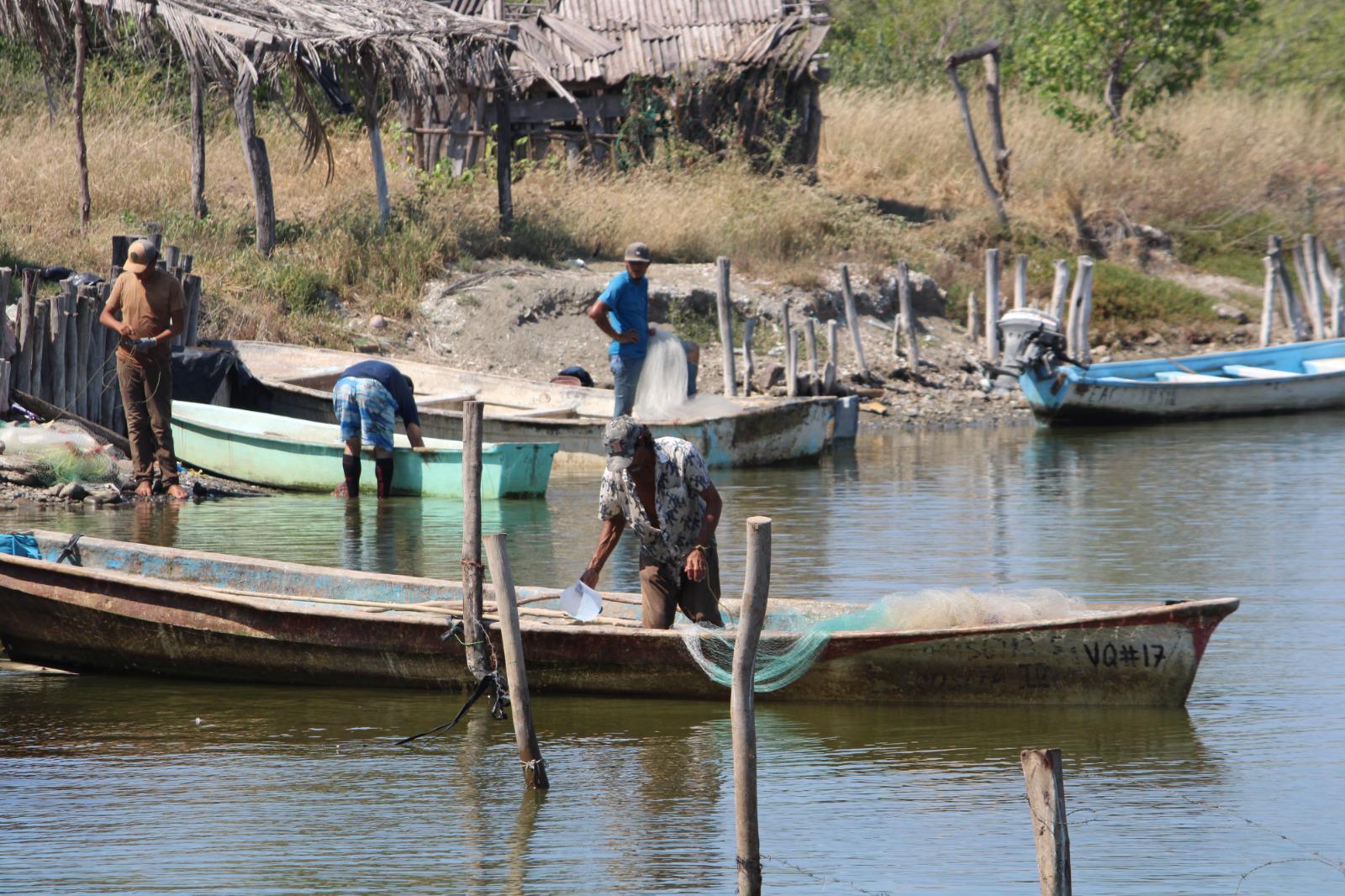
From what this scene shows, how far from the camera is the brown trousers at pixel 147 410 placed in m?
12.8

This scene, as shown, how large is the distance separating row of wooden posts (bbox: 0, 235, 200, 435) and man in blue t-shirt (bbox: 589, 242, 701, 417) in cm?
382

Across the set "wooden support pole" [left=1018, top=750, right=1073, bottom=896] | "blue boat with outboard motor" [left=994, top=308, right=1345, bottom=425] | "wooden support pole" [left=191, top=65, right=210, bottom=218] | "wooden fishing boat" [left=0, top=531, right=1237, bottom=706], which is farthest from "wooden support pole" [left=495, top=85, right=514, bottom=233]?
"wooden support pole" [left=1018, top=750, right=1073, bottom=896]

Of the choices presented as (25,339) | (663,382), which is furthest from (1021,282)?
(25,339)

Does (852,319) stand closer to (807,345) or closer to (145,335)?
(807,345)

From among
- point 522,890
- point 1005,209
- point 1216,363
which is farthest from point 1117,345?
point 522,890

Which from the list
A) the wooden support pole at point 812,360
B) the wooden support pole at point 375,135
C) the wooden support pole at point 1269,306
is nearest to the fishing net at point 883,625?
the wooden support pole at point 812,360

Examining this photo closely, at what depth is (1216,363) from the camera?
21875 millimetres

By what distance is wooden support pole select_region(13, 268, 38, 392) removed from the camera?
14.3 metres

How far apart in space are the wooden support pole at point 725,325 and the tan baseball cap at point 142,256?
783 cm

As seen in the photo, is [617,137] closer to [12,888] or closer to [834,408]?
[834,408]

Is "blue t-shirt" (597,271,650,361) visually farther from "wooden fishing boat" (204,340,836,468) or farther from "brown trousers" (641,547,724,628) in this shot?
"brown trousers" (641,547,724,628)

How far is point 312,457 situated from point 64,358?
7.66 feet

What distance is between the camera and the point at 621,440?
24.1 ft

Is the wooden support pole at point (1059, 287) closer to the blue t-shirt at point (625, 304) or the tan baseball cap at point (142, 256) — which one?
the blue t-shirt at point (625, 304)
